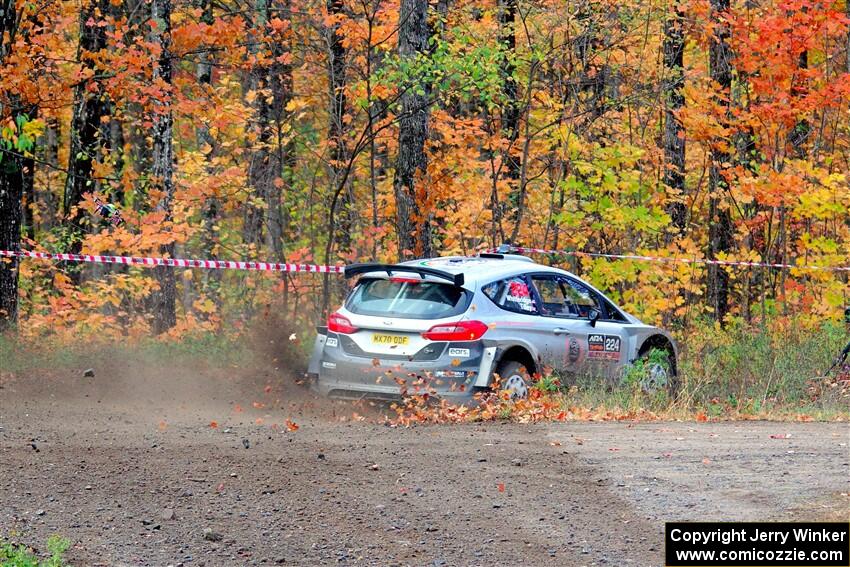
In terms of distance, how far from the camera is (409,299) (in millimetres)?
12484

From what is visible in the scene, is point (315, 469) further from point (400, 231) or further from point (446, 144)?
point (446, 144)

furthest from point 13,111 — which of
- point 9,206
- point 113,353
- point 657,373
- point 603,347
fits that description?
point 657,373

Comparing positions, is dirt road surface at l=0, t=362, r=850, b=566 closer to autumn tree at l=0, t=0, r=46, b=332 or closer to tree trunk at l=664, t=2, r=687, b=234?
autumn tree at l=0, t=0, r=46, b=332

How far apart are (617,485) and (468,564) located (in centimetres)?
210

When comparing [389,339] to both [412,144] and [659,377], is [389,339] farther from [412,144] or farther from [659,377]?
[412,144]

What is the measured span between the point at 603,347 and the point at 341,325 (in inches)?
120

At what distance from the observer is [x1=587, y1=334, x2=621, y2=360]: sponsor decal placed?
1353cm

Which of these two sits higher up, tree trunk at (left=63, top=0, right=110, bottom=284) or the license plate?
tree trunk at (left=63, top=0, right=110, bottom=284)

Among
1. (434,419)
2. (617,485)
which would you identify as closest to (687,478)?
(617,485)

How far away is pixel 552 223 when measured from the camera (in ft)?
67.2

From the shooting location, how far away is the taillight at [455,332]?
39.8 ft

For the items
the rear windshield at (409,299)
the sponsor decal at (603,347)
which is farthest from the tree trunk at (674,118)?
the rear windshield at (409,299)

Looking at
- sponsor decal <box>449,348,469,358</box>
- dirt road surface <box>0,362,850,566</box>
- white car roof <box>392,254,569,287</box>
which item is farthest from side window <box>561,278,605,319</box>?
dirt road surface <box>0,362,850,566</box>

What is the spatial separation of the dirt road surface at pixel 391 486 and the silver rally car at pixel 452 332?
2.40ft
